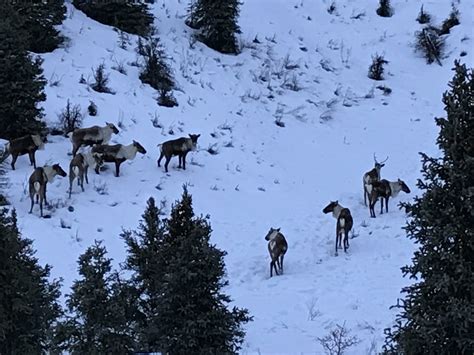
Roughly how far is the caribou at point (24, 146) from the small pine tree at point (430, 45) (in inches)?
606

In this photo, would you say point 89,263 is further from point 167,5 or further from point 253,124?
point 167,5

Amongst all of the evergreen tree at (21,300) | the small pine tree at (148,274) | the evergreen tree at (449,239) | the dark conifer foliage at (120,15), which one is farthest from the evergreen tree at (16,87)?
the evergreen tree at (449,239)

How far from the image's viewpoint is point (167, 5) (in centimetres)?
2545

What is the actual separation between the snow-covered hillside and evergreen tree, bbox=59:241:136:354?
9.59 ft

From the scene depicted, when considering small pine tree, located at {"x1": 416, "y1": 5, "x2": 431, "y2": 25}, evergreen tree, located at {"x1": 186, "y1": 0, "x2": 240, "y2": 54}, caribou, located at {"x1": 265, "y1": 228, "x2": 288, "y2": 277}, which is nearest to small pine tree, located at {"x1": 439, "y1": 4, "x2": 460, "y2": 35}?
small pine tree, located at {"x1": 416, "y1": 5, "x2": 431, "y2": 25}

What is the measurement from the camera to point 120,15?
22766 millimetres

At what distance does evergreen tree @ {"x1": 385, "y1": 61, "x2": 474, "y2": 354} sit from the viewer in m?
6.71

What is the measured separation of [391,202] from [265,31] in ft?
33.8

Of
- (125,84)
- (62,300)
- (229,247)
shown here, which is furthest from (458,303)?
(125,84)

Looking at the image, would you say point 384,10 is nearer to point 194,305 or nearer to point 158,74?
point 158,74

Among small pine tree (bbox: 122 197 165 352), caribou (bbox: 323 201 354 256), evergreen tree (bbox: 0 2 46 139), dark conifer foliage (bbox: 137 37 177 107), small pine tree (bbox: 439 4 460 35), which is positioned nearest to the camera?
small pine tree (bbox: 122 197 165 352)

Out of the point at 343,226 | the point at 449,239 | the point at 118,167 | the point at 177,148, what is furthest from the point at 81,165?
the point at 449,239

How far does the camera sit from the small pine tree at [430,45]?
2536cm

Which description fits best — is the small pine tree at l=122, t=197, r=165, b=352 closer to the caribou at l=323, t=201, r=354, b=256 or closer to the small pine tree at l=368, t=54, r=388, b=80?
the caribou at l=323, t=201, r=354, b=256
